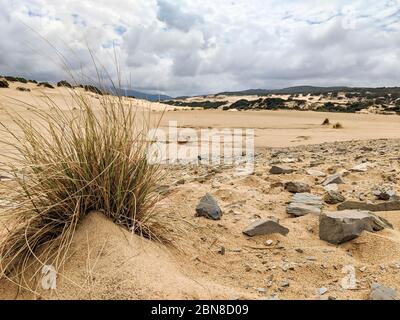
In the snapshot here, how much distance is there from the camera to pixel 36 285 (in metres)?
1.93

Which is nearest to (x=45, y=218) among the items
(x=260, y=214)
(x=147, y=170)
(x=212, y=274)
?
(x=147, y=170)

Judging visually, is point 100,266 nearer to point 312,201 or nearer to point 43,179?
point 43,179

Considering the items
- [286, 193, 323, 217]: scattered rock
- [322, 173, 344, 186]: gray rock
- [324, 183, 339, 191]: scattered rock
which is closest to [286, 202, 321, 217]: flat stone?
[286, 193, 323, 217]: scattered rock

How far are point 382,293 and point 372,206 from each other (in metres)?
1.42

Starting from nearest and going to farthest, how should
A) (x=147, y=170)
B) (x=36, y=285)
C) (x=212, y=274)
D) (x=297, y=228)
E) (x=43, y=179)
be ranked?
(x=36, y=285) → (x=43, y=179) → (x=212, y=274) → (x=147, y=170) → (x=297, y=228)

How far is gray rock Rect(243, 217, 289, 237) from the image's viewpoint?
270cm

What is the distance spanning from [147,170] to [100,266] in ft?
2.23

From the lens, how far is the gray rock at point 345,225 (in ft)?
8.29

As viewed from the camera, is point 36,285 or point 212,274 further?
point 212,274

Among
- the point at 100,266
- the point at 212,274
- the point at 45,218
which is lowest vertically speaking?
the point at 212,274

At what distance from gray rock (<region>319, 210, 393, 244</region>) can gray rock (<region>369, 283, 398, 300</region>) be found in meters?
0.62

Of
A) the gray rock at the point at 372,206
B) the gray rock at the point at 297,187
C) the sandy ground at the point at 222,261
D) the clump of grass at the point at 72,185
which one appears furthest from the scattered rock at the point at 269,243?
the gray rock at the point at 297,187

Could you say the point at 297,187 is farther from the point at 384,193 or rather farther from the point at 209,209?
the point at 209,209
